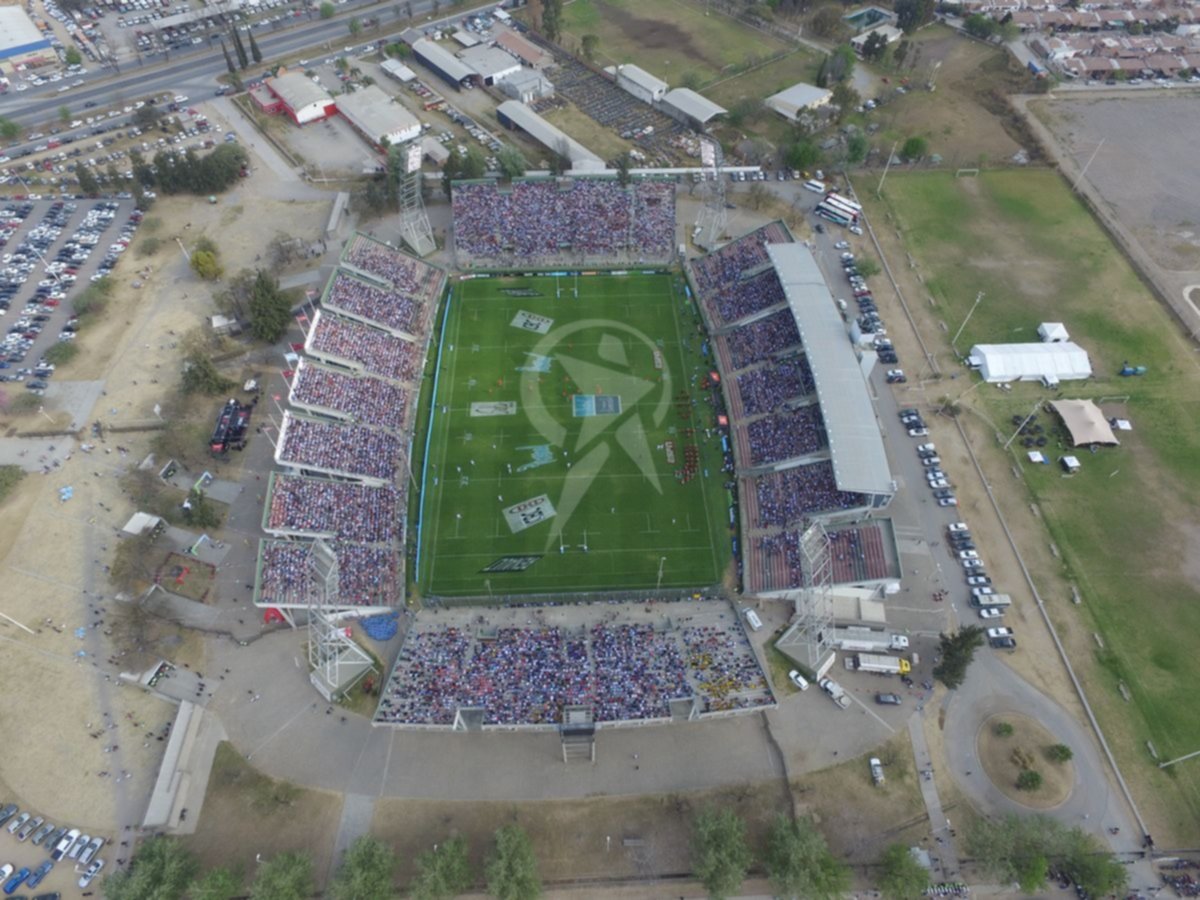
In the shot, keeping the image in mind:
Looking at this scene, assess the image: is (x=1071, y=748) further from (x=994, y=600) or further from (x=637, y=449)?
(x=637, y=449)

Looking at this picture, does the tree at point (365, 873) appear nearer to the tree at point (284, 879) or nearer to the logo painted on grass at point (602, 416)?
the tree at point (284, 879)

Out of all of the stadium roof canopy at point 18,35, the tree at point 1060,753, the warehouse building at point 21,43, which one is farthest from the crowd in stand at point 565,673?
the stadium roof canopy at point 18,35

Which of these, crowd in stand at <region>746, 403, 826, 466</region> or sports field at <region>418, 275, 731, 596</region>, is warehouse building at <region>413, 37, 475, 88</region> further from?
crowd in stand at <region>746, 403, 826, 466</region>

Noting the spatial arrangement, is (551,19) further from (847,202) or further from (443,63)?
(847,202)

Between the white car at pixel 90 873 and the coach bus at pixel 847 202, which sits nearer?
the white car at pixel 90 873

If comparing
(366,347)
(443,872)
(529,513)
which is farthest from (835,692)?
(366,347)
